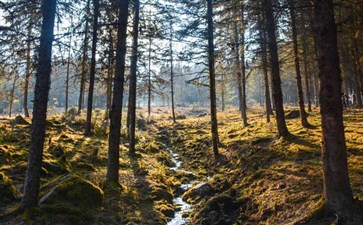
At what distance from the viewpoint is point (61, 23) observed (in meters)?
9.05

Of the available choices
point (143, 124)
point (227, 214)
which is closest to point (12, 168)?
point (227, 214)

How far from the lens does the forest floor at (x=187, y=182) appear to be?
8531 mm

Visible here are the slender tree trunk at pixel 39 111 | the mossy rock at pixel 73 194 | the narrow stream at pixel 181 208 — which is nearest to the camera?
the slender tree trunk at pixel 39 111

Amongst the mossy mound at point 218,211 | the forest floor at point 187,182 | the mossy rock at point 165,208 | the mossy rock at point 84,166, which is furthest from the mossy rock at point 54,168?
the mossy mound at point 218,211

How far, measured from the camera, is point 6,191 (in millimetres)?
8844

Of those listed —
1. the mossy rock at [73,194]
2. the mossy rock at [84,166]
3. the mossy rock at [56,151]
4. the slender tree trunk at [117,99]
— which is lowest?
the mossy rock at [73,194]

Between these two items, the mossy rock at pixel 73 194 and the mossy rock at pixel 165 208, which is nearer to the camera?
the mossy rock at pixel 73 194

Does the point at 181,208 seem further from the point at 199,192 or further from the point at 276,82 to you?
the point at 276,82

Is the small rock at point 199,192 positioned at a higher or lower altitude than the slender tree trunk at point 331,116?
lower

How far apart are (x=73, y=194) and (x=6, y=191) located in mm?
1787

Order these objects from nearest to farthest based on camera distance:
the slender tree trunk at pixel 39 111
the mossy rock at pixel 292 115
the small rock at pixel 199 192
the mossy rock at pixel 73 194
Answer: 1. the slender tree trunk at pixel 39 111
2. the mossy rock at pixel 73 194
3. the small rock at pixel 199 192
4. the mossy rock at pixel 292 115

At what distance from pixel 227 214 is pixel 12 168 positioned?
733 centimetres

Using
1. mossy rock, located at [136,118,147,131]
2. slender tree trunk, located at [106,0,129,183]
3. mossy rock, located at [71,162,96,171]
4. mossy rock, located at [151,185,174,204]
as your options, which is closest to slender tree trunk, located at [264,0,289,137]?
mossy rock, located at [151,185,174,204]

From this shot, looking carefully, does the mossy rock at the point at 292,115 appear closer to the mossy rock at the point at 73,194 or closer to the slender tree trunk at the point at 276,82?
the slender tree trunk at the point at 276,82
